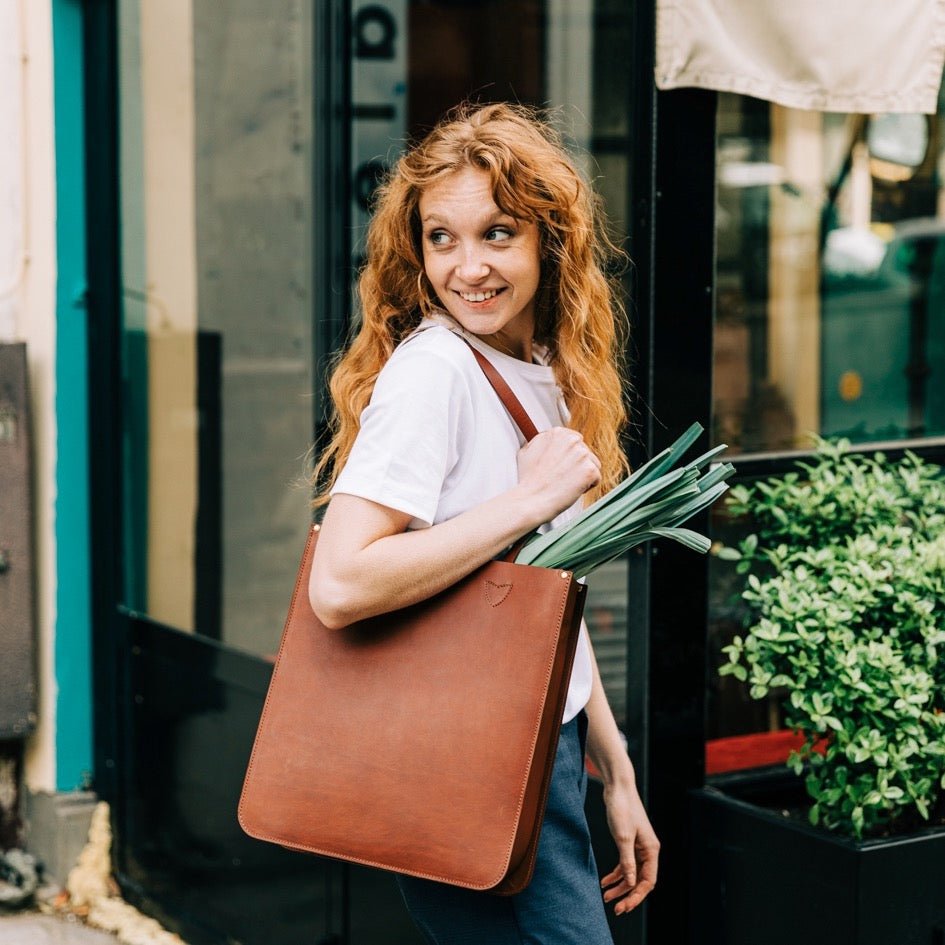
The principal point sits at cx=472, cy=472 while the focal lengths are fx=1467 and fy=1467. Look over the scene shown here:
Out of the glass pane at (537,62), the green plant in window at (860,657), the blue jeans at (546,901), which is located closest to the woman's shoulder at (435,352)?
the blue jeans at (546,901)

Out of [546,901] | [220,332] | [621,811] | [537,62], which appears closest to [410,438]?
[546,901]

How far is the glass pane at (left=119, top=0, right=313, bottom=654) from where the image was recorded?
4074 millimetres

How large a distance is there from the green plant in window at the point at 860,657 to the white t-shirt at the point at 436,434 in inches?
26.0

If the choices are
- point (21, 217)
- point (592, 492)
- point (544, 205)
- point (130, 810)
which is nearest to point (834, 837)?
point (592, 492)

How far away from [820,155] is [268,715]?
2.99m

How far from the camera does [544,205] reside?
6.64ft

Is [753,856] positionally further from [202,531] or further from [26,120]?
[26,120]

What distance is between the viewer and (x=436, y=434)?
1884mm

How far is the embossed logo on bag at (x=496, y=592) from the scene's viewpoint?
1838 millimetres

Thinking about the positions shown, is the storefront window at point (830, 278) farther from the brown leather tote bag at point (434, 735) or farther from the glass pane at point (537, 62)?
the glass pane at point (537, 62)

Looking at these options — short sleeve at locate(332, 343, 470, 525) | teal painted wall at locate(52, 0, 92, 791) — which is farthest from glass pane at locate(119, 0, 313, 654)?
short sleeve at locate(332, 343, 470, 525)

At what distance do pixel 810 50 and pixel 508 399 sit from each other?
1.30m

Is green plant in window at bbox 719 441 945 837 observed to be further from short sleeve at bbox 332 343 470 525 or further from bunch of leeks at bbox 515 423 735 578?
short sleeve at bbox 332 343 470 525

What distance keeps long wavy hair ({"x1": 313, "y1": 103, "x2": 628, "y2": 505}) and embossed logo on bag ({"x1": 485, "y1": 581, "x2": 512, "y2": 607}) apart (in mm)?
367
